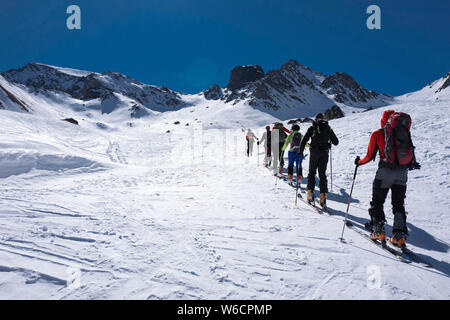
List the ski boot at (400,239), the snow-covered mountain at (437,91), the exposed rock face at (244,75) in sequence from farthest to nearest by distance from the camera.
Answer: the exposed rock face at (244,75) < the snow-covered mountain at (437,91) < the ski boot at (400,239)

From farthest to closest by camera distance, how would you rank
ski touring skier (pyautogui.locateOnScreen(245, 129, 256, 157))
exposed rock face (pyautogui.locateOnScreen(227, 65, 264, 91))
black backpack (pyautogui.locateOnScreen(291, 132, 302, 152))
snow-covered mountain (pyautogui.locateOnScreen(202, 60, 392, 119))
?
exposed rock face (pyautogui.locateOnScreen(227, 65, 264, 91)) < snow-covered mountain (pyautogui.locateOnScreen(202, 60, 392, 119)) < ski touring skier (pyautogui.locateOnScreen(245, 129, 256, 157)) < black backpack (pyautogui.locateOnScreen(291, 132, 302, 152))

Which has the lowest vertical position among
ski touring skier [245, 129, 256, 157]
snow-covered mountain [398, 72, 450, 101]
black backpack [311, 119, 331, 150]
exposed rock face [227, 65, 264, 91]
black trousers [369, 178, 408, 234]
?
black trousers [369, 178, 408, 234]

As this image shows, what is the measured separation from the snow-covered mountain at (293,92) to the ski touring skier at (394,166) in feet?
296

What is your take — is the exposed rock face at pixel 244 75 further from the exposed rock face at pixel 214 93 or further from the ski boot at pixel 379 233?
the ski boot at pixel 379 233

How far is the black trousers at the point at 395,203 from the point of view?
3924mm

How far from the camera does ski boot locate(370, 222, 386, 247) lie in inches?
156

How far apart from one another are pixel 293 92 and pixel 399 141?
135931 millimetres

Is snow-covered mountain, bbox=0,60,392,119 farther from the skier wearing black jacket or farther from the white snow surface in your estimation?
the skier wearing black jacket

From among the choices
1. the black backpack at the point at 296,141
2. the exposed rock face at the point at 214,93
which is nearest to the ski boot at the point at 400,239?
the black backpack at the point at 296,141

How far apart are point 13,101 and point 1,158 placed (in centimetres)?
3488

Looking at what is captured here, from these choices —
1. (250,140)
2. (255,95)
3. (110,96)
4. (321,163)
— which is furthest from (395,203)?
(110,96)

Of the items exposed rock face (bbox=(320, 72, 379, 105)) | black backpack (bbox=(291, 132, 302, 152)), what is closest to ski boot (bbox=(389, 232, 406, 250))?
black backpack (bbox=(291, 132, 302, 152))

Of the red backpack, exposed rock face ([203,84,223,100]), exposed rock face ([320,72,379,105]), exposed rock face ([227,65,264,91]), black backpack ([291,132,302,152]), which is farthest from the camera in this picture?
exposed rock face ([203,84,223,100])
